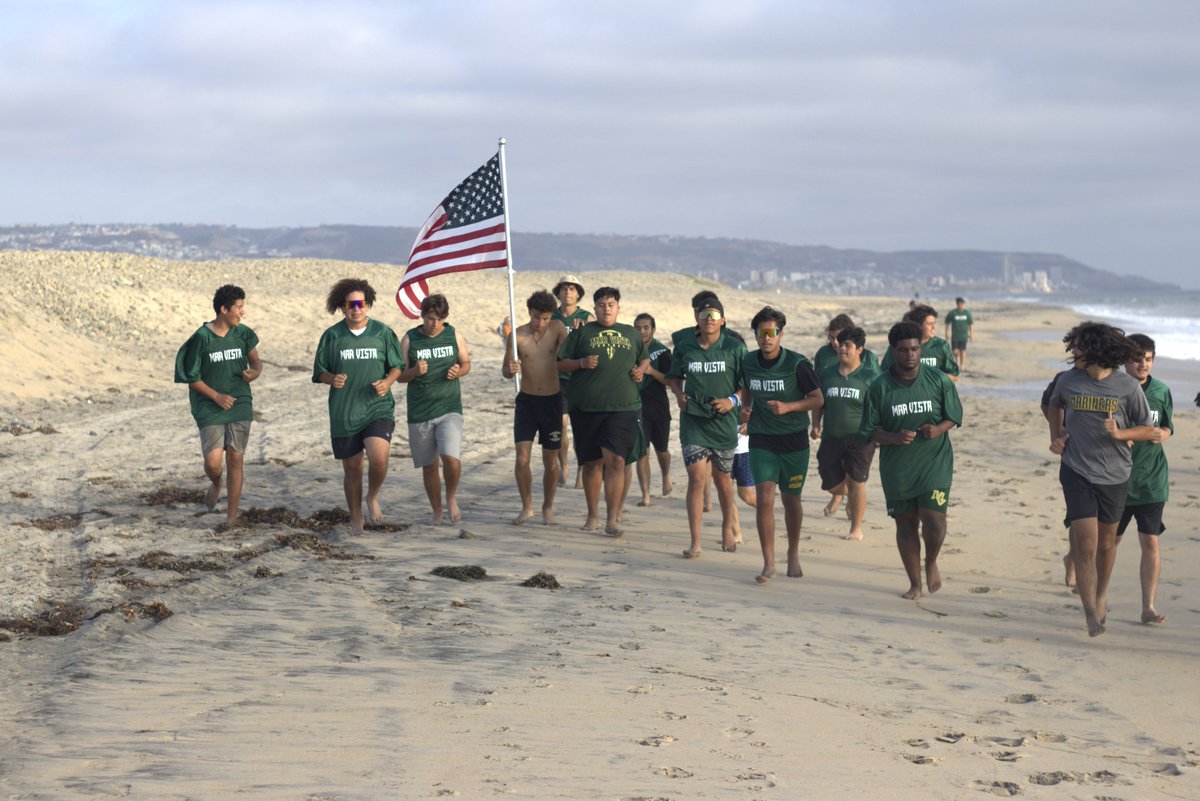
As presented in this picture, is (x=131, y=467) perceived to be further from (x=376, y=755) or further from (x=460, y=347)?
(x=376, y=755)

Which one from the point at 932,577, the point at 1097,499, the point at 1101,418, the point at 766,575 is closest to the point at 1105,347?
the point at 1101,418

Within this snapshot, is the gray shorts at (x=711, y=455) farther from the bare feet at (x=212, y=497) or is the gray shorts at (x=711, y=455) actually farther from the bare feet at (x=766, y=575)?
the bare feet at (x=212, y=497)

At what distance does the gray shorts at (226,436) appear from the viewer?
972 cm

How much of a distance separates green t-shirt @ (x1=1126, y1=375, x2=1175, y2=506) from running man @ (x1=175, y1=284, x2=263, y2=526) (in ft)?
20.2

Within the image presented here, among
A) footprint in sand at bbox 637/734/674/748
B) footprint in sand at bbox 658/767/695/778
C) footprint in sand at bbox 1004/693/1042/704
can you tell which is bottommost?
footprint in sand at bbox 1004/693/1042/704

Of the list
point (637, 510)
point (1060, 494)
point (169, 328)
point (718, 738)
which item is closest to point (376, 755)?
point (718, 738)

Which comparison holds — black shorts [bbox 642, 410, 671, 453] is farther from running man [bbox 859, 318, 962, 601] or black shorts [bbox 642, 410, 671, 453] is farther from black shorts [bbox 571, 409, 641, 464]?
running man [bbox 859, 318, 962, 601]

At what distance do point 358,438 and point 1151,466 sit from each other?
5.41m

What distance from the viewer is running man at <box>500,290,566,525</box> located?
33.0ft

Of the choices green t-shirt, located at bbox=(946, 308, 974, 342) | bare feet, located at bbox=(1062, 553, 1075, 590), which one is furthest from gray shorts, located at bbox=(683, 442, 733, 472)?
green t-shirt, located at bbox=(946, 308, 974, 342)

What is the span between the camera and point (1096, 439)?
273 inches

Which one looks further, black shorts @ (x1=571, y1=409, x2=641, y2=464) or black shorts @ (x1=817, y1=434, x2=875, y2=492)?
black shorts @ (x1=571, y1=409, x2=641, y2=464)

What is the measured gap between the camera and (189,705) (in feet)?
17.4

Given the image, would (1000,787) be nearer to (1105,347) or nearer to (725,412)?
(1105,347)
